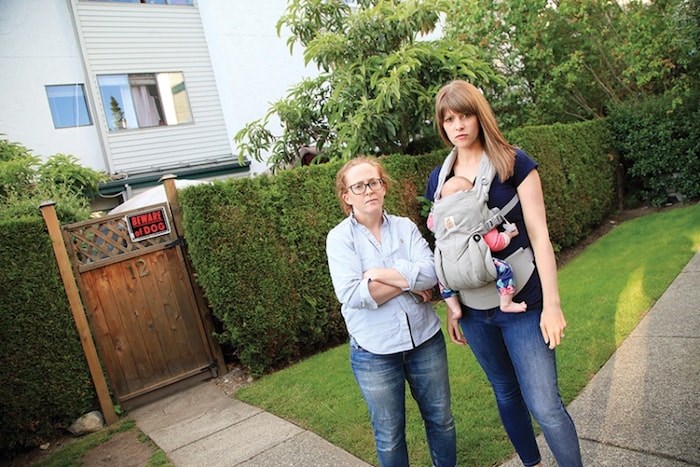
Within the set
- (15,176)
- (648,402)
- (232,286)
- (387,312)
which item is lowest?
(648,402)

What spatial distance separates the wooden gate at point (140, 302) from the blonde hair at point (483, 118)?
446 cm

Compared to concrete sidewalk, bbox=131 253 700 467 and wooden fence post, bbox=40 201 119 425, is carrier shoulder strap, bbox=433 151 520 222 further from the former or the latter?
wooden fence post, bbox=40 201 119 425

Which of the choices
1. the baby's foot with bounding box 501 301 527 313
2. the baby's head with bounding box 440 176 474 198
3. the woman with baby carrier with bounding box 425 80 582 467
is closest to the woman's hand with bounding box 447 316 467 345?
the woman with baby carrier with bounding box 425 80 582 467

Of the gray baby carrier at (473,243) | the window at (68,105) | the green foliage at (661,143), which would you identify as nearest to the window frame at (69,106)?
the window at (68,105)

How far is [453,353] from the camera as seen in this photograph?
4777 millimetres

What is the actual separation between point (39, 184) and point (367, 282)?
26.5 ft

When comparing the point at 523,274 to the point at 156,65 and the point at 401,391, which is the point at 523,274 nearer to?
the point at 401,391

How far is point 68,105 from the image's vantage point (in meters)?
10.7

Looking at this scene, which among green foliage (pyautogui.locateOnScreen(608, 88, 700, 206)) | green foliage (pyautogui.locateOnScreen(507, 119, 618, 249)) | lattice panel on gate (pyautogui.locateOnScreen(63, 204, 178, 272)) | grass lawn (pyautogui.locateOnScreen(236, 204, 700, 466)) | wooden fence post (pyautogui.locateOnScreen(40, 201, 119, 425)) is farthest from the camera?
green foliage (pyautogui.locateOnScreen(608, 88, 700, 206))

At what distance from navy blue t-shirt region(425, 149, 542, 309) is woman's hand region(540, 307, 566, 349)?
0.07 meters

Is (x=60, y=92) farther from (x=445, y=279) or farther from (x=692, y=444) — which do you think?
(x=692, y=444)

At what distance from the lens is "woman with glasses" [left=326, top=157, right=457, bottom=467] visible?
216cm

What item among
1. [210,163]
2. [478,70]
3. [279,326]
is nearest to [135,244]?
[279,326]

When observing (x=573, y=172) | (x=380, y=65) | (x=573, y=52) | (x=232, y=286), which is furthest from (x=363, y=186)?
(x=573, y=52)
